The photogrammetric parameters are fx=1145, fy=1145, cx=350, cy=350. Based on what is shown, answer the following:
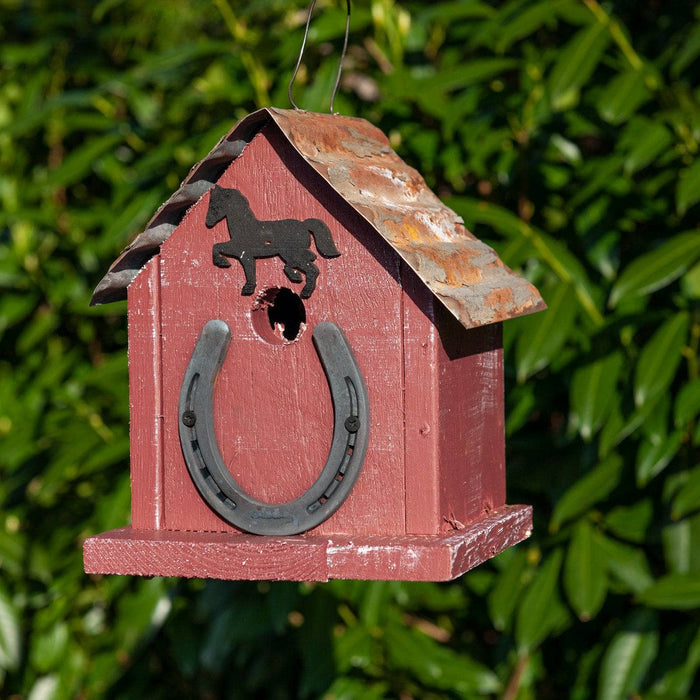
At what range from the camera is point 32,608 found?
9.40 feet

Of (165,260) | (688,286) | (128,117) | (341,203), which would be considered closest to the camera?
(341,203)

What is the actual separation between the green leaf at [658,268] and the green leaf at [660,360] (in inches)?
4.2

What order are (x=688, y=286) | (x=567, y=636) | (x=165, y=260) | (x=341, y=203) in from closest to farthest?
(x=341, y=203) → (x=165, y=260) → (x=688, y=286) → (x=567, y=636)

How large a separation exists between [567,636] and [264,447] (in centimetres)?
120

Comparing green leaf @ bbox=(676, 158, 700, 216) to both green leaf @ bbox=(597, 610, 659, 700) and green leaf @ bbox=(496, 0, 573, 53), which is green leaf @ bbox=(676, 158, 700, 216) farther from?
green leaf @ bbox=(597, 610, 659, 700)

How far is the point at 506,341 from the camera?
7.33 ft

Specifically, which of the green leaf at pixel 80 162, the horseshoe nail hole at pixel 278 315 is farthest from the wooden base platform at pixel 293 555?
the green leaf at pixel 80 162

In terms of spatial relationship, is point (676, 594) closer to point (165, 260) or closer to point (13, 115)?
point (165, 260)

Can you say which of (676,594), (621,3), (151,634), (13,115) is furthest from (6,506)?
(621,3)

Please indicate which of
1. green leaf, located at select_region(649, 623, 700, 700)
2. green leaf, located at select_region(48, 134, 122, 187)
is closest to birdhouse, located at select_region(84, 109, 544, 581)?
green leaf, located at select_region(649, 623, 700, 700)

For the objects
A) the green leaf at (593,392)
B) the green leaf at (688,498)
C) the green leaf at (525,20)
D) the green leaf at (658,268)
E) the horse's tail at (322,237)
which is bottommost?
Result: the green leaf at (688,498)

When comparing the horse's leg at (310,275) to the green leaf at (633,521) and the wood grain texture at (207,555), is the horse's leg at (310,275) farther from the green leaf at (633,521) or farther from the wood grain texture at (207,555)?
the green leaf at (633,521)

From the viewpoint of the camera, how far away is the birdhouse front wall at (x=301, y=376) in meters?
1.51

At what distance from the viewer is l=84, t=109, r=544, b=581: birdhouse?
1501 mm
